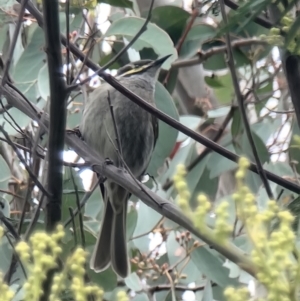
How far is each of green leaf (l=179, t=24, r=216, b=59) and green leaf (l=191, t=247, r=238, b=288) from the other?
29.4 inches

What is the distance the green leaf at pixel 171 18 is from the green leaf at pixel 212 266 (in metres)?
0.82

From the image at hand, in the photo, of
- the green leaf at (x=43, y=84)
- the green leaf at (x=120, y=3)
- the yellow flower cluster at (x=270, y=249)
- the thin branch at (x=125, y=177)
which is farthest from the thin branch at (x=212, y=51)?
the yellow flower cluster at (x=270, y=249)

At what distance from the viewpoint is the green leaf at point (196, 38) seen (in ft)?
8.35

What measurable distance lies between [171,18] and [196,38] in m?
0.12

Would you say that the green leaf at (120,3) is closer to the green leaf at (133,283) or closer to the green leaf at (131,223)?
the green leaf at (131,223)

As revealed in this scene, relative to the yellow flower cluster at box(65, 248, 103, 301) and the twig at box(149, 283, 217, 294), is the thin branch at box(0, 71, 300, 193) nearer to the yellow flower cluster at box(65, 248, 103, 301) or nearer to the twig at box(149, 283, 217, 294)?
the yellow flower cluster at box(65, 248, 103, 301)

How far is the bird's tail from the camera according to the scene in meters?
2.18

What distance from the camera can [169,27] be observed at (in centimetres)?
261

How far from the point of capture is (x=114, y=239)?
2359mm

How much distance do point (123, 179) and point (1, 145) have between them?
4.20ft

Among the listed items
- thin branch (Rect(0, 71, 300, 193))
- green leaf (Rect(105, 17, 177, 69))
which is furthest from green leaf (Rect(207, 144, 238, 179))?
thin branch (Rect(0, 71, 300, 193))

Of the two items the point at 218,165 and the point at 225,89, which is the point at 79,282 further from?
the point at 225,89

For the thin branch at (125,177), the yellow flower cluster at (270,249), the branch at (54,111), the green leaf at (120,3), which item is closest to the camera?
the yellow flower cluster at (270,249)

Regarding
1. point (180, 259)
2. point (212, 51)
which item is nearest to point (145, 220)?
point (180, 259)
